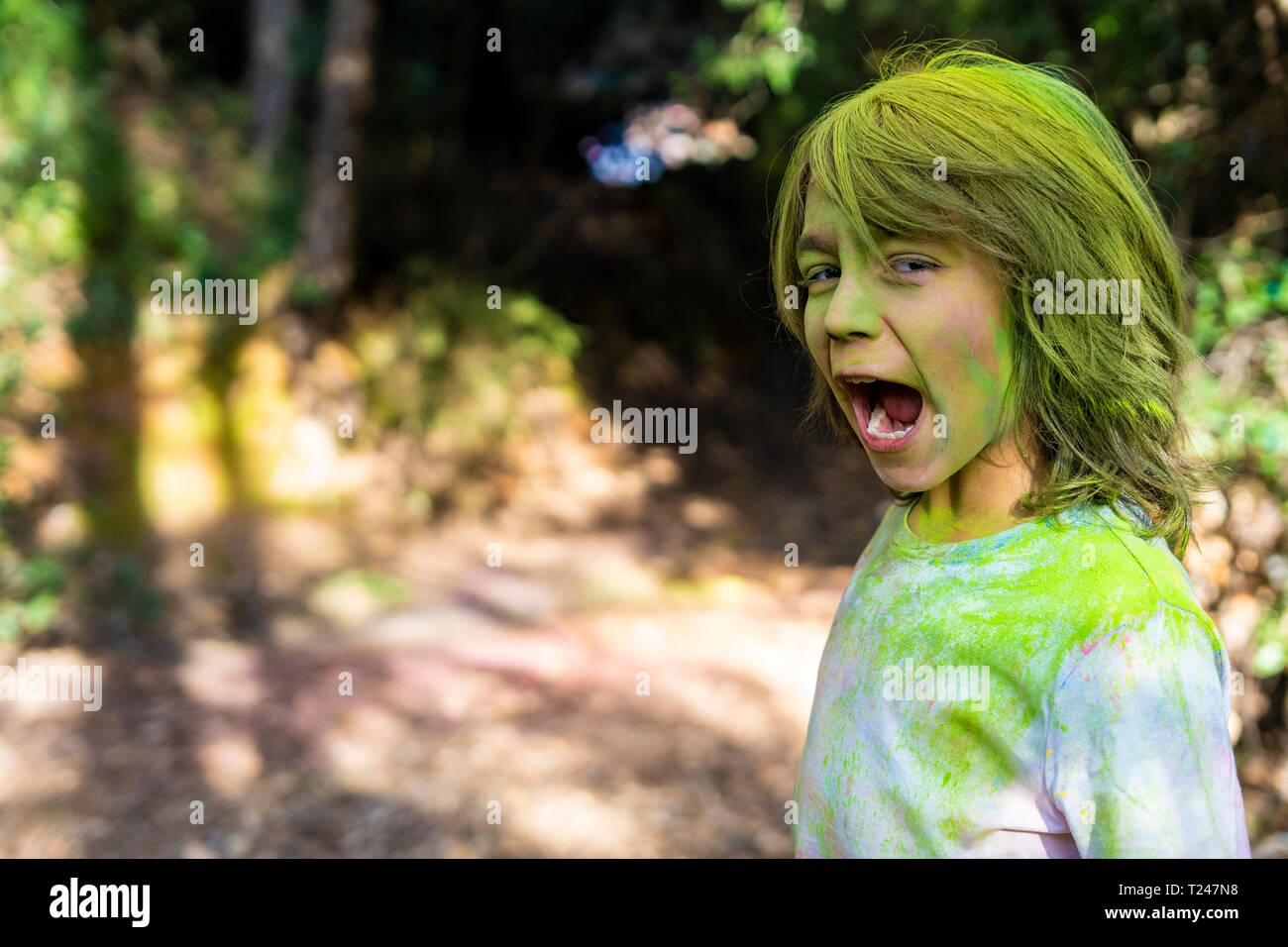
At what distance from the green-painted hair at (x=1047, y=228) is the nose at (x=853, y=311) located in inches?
1.9

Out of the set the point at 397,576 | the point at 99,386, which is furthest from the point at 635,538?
the point at 99,386

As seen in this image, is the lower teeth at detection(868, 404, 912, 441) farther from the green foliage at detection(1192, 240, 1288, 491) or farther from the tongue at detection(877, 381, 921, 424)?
the green foliage at detection(1192, 240, 1288, 491)

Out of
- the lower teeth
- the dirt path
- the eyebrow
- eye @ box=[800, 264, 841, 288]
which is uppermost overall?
the eyebrow

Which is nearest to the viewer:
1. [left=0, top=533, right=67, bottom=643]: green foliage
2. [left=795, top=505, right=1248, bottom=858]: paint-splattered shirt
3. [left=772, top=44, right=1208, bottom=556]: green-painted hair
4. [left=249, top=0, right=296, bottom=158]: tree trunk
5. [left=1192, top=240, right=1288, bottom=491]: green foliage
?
[left=795, top=505, right=1248, bottom=858]: paint-splattered shirt

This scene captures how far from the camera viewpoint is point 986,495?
1234 millimetres

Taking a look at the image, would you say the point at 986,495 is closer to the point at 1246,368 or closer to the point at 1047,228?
the point at 1047,228

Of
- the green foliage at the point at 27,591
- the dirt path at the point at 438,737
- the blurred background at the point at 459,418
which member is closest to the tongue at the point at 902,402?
the blurred background at the point at 459,418

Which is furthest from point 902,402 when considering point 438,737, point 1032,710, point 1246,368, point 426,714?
point 426,714

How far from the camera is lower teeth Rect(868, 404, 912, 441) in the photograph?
1177 mm

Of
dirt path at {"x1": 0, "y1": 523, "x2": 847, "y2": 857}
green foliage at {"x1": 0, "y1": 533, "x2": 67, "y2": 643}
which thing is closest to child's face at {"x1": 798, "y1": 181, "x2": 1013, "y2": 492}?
dirt path at {"x1": 0, "y1": 523, "x2": 847, "y2": 857}

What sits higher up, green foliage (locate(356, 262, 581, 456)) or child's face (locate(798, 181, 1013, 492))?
green foliage (locate(356, 262, 581, 456))

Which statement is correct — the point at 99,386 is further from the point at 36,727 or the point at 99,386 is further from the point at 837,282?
the point at 837,282

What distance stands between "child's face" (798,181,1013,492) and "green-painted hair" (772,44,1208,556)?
0.07 ft
